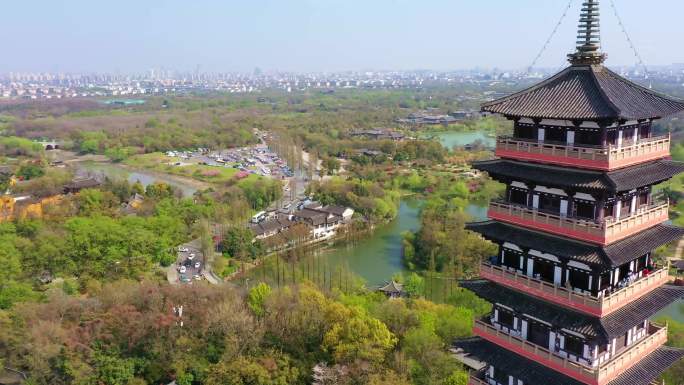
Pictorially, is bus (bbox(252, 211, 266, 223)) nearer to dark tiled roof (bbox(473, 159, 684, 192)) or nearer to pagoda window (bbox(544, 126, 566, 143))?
dark tiled roof (bbox(473, 159, 684, 192))

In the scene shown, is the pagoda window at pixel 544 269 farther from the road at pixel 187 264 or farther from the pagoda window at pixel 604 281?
the road at pixel 187 264

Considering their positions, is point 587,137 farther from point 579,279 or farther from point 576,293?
point 576,293

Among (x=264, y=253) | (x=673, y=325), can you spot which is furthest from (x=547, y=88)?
(x=264, y=253)

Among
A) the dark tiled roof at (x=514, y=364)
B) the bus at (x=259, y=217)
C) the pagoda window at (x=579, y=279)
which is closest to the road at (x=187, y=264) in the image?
the bus at (x=259, y=217)

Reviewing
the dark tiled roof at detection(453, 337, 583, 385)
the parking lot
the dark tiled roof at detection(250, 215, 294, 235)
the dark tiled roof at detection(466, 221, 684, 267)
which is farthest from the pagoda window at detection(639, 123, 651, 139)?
the dark tiled roof at detection(250, 215, 294, 235)

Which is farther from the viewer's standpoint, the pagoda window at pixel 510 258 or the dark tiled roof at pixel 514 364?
the pagoda window at pixel 510 258

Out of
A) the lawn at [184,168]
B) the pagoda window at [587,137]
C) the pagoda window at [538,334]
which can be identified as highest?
the pagoda window at [587,137]

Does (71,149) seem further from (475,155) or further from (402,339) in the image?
(402,339)
